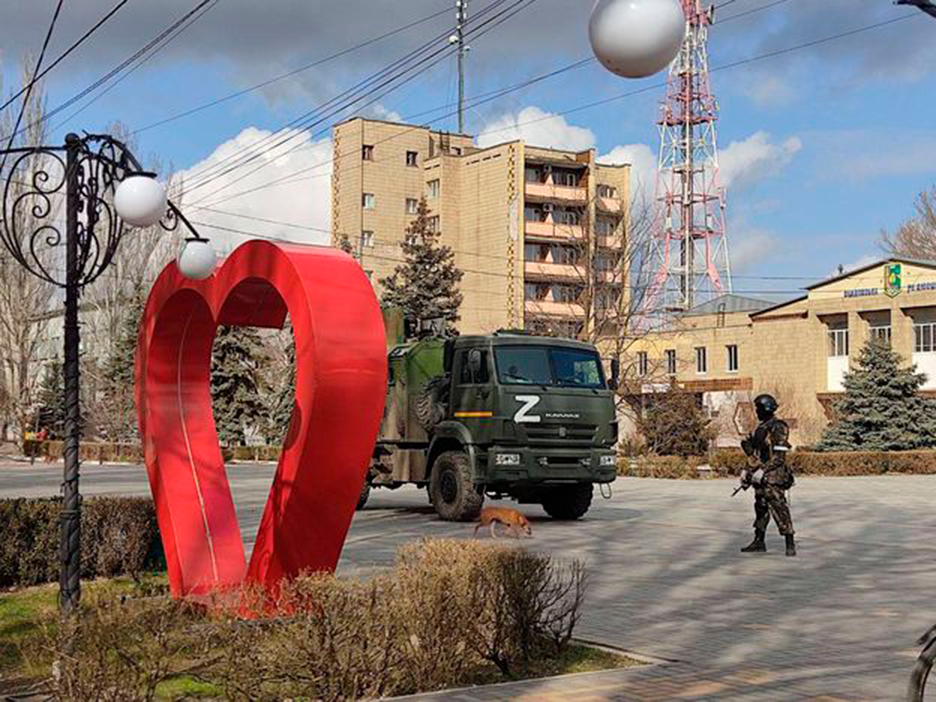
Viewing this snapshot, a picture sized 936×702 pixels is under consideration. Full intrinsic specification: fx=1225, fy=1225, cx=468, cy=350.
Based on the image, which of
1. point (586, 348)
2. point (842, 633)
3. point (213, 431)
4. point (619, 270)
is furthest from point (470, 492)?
point (619, 270)

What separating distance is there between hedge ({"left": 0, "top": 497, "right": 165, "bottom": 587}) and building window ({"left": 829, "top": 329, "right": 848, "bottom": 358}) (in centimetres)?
5427

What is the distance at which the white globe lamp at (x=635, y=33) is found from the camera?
4.18m

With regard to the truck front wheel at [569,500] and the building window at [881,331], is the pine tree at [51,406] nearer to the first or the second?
the building window at [881,331]

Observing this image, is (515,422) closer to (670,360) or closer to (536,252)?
(670,360)

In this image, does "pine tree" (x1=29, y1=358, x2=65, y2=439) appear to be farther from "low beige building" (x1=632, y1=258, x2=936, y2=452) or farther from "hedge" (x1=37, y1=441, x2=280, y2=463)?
"low beige building" (x1=632, y1=258, x2=936, y2=452)

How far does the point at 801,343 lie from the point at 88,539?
5558 cm

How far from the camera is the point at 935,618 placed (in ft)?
34.2

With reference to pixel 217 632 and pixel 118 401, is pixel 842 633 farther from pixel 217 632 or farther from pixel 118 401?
pixel 118 401

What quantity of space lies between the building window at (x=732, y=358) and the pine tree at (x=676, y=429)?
24205 millimetres

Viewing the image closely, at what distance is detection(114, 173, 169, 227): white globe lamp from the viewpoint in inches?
341

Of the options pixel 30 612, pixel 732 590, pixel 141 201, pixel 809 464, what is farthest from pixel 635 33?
pixel 809 464

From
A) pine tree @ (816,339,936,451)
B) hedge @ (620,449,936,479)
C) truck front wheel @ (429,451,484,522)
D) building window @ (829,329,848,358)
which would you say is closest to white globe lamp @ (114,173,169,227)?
truck front wheel @ (429,451,484,522)

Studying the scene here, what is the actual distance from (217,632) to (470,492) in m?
12.4

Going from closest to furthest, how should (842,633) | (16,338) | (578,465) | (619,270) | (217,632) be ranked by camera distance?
(217,632)
(842,633)
(578,465)
(619,270)
(16,338)
